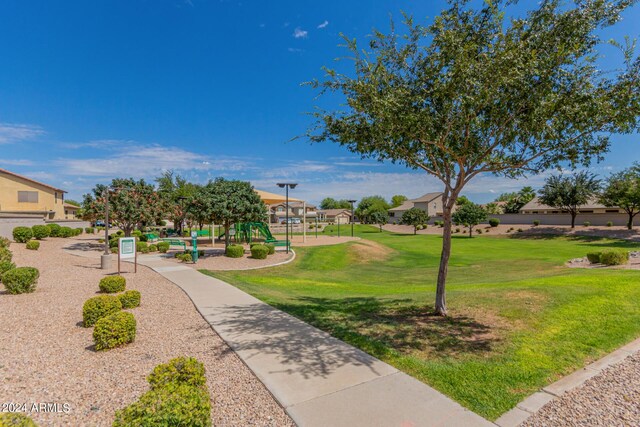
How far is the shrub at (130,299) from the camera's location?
9320 mm

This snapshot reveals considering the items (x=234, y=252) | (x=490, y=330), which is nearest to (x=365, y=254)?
(x=234, y=252)

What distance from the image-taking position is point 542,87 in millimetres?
6383

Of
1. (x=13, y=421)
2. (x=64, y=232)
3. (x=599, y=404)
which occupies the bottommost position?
(x=599, y=404)

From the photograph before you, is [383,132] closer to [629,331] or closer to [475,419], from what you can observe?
[475,419]

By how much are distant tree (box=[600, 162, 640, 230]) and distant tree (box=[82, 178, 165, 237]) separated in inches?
2126

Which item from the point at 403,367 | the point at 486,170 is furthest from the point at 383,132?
the point at 403,367

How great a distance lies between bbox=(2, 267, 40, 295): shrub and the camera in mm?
10531

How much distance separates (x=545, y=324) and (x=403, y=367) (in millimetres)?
4436

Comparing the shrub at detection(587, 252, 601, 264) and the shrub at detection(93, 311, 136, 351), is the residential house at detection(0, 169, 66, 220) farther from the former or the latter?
the shrub at detection(587, 252, 601, 264)

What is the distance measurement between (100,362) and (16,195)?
48448 millimetres

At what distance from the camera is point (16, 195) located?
A: 39312mm

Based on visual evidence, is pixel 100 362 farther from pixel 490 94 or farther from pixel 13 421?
pixel 490 94

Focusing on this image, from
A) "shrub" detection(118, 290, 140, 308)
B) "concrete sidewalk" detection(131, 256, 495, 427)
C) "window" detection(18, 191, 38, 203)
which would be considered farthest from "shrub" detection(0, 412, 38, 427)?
"window" detection(18, 191, 38, 203)

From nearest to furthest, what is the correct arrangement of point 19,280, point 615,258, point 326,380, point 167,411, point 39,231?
point 167,411 < point 326,380 < point 19,280 < point 615,258 < point 39,231
